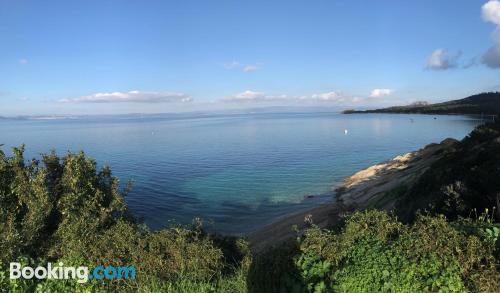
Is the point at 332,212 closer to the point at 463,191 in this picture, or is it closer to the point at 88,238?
the point at 463,191

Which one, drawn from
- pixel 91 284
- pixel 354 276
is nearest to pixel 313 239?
pixel 354 276

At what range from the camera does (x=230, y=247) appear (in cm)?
1174

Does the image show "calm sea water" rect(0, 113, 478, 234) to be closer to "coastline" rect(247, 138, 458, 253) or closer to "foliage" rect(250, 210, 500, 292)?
"coastline" rect(247, 138, 458, 253)

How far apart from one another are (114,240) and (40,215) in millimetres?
3229

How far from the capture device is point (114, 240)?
9594 mm

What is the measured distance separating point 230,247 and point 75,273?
4.59 metres

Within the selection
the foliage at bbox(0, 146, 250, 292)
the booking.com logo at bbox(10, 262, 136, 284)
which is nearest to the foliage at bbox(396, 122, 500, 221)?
the foliage at bbox(0, 146, 250, 292)

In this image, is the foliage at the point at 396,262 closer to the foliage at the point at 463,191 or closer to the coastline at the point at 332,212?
the foliage at the point at 463,191

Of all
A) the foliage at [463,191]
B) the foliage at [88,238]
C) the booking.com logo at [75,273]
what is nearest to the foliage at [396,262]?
the foliage at [88,238]

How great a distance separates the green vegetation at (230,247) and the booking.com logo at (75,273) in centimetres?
15

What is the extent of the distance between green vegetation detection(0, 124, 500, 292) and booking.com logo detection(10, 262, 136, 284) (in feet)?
0.50

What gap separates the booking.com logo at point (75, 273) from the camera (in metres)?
8.60

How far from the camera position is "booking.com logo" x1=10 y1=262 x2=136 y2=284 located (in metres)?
8.60

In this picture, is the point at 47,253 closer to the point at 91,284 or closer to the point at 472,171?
the point at 91,284
